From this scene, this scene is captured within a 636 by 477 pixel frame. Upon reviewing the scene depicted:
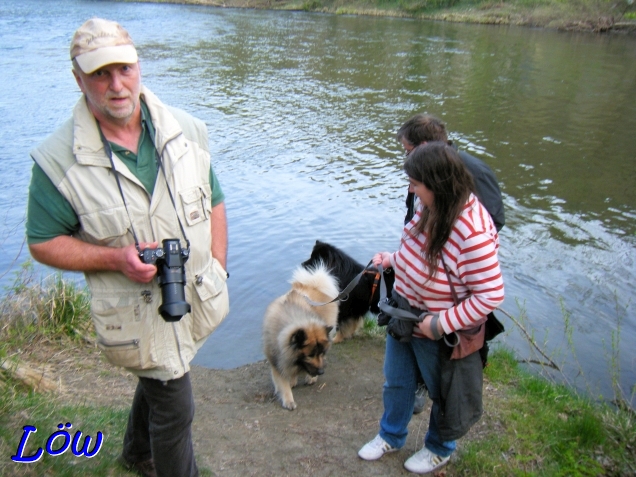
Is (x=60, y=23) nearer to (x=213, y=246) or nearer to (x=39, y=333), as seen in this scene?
(x=39, y=333)

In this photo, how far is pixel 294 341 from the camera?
440 centimetres

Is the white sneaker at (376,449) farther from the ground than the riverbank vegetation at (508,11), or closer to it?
closer to it

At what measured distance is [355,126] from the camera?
41.3 feet

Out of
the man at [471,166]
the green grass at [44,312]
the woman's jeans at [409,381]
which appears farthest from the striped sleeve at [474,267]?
the green grass at [44,312]

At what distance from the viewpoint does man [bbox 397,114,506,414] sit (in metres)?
3.41

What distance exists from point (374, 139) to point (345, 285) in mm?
7019

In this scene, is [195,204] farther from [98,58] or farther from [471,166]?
[471,166]

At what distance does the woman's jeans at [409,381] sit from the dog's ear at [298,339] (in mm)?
1253

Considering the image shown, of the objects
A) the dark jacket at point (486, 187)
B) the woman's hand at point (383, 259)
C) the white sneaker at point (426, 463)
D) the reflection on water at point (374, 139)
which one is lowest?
the reflection on water at point (374, 139)

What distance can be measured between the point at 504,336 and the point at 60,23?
25.0 metres

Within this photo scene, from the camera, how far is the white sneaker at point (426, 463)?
3.15 metres

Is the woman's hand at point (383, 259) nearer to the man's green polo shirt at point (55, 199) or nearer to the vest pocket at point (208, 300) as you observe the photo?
the vest pocket at point (208, 300)

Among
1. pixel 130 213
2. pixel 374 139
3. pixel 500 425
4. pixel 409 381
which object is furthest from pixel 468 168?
pixel 374 139

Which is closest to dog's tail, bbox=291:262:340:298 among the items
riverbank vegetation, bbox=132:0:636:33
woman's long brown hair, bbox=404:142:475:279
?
woman's long brown hair, bbox=404:142:475:279
